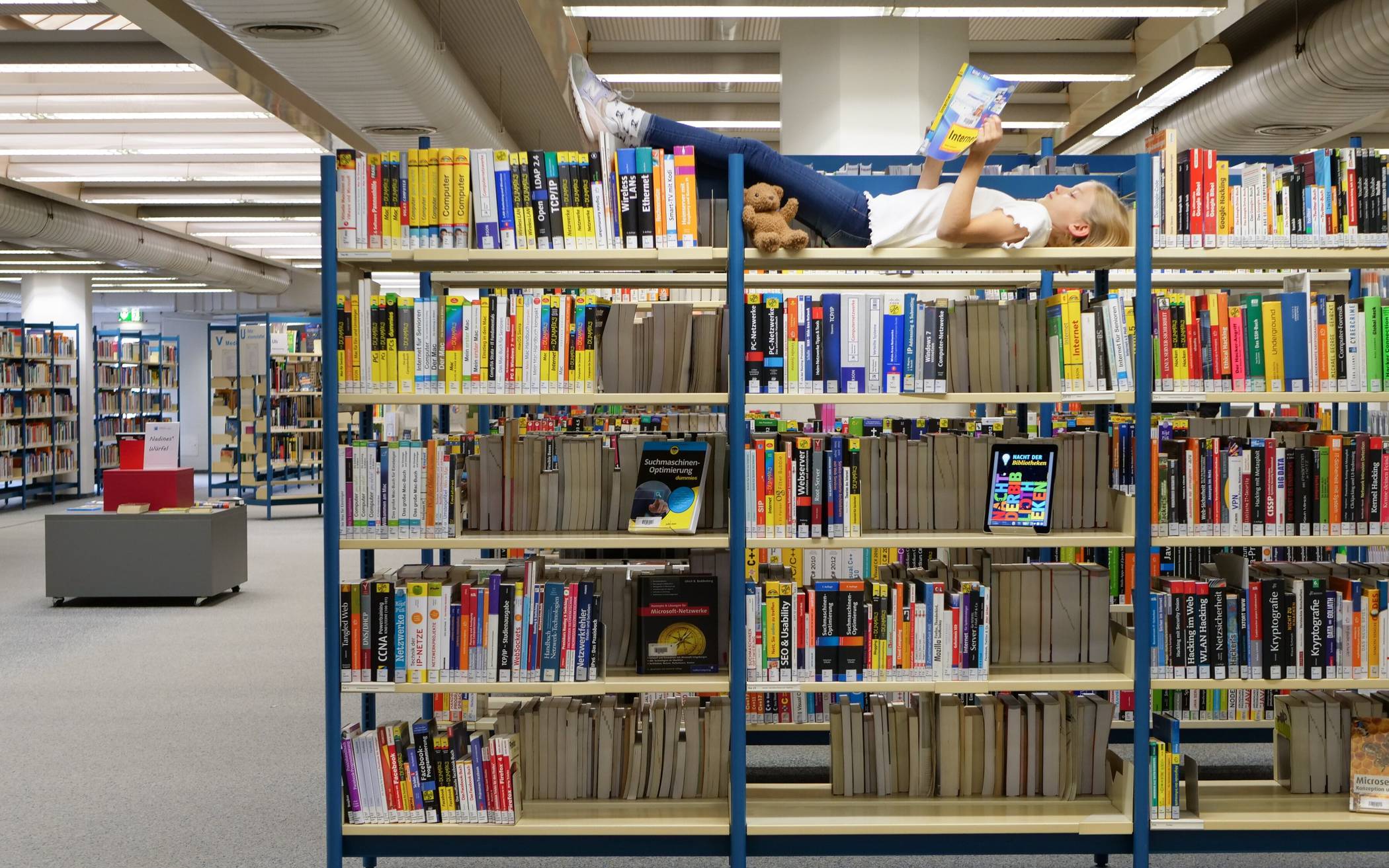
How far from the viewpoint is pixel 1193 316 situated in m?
3.25

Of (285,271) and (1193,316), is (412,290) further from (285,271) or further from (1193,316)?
(1193,316)

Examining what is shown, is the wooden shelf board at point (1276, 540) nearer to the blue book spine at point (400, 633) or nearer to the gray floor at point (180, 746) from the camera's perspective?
the gray floor at point (180, 746)

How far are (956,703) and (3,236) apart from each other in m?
11.4

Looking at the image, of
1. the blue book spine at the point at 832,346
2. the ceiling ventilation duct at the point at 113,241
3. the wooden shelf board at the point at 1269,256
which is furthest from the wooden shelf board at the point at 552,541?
the ceiling ventilation duct at the point at 113,241

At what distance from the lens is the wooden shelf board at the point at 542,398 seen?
3.10 meters

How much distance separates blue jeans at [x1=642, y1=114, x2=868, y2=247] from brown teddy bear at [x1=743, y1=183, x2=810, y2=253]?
9 centimetres

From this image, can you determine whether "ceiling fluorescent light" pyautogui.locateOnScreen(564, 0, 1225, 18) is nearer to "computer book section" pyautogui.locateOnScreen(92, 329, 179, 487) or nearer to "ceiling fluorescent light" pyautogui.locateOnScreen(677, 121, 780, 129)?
"ceiling fluorescent light" pyautogui.locateOnScreen(677, 121, 780, 129)

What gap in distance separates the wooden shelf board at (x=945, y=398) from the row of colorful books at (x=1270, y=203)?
1.58 ft

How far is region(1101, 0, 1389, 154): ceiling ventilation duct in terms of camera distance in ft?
20.3

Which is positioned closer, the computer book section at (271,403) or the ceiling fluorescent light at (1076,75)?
the ceiling fluorescent light at (1076,75)

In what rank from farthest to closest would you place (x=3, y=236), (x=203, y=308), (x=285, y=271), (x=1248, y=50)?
(x=203, y=308) < (x=285, y=271) < (x=3, y=236) < (x=1248, y=50)

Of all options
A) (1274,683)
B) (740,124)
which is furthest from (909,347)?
A: (740,124)

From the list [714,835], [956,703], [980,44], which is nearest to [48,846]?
[714,835]

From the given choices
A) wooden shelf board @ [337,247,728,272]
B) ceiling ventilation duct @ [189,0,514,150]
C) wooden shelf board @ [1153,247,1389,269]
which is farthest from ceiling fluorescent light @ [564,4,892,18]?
wooden shelf board @ [337,247,728,272]
